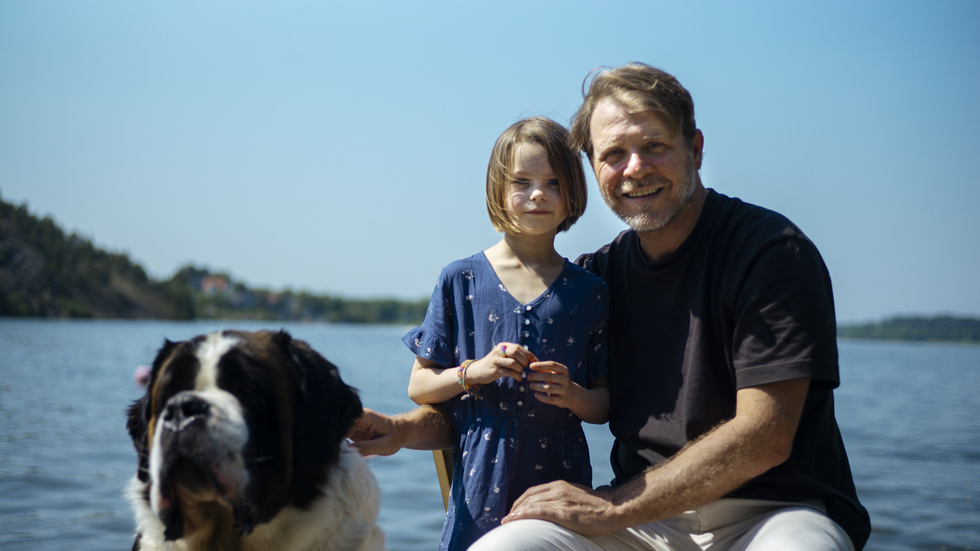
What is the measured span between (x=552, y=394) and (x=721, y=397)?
69 cm

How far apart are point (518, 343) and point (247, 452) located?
4.51ft

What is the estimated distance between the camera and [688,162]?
3145 millimetres

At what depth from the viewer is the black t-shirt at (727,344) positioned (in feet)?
8.59

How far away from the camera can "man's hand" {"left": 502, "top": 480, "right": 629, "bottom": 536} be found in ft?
8.69

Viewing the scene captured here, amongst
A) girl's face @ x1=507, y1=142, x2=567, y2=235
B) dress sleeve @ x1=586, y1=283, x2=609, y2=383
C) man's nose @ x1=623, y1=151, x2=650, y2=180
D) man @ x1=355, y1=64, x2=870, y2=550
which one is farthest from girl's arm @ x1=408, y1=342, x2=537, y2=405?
man's nose @ x1=623, y1=151, x2=650, y2=180

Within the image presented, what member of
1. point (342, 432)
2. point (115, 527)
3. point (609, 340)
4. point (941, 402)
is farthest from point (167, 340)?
point (941, 402)

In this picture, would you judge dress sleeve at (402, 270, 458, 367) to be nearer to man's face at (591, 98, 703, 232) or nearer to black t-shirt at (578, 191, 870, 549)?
black t-shirt at (578, 191, 870, 549)

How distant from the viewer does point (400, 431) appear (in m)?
3.03

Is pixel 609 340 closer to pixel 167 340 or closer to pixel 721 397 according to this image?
pixel 721 397

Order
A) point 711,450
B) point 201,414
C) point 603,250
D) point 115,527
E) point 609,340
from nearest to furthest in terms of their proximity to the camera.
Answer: point 201,414 → point 711,450 → point 609,340 → point 603,250 → point 115,527

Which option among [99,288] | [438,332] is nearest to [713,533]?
[438,332]

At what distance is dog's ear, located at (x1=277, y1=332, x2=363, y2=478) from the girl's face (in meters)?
1.22

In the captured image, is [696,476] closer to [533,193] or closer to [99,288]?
[533,193]

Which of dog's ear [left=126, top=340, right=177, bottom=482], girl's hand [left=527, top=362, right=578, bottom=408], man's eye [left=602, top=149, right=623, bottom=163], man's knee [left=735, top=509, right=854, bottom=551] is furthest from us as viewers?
man's eye [left=602, top=149, right=623, bottom=163]
